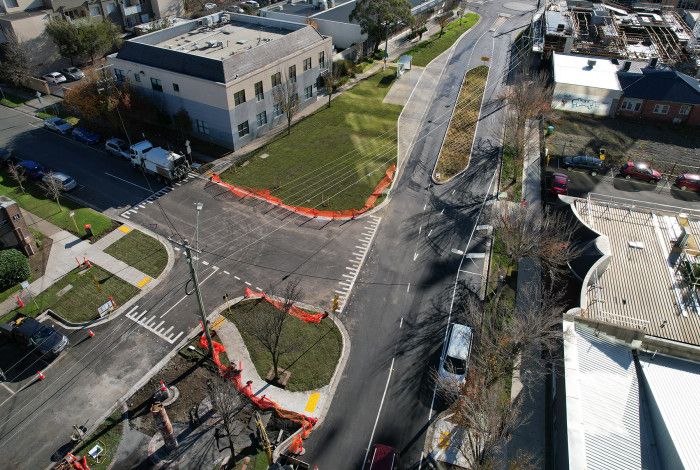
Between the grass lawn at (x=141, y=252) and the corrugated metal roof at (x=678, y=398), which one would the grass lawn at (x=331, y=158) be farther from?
the corrugated metal roof at (x=678, y=398)

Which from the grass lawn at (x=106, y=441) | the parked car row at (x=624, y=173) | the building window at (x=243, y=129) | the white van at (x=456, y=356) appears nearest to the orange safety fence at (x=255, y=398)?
the grass lawn at (x=106, y=441)

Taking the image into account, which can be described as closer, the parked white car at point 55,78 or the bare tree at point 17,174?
the bare tree at point 17,174

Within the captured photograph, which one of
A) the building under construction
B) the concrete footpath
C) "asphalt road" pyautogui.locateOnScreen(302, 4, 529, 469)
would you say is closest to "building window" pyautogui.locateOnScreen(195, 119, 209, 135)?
the concrete footpath

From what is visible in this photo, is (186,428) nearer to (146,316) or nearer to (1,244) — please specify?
(146,316)

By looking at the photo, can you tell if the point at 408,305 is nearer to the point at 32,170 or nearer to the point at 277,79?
the point at 277,79

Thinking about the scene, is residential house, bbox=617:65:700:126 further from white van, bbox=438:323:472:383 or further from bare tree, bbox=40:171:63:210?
bare tree, bbox=40:171:63:210

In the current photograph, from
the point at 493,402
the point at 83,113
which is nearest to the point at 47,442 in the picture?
the point at 493,402
